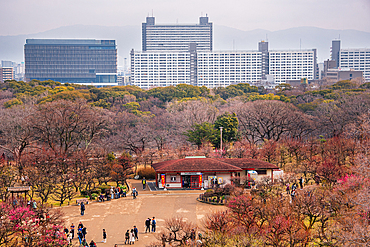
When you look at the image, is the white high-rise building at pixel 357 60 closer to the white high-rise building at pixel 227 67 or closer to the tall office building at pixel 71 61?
the white high-rise building at pixel 227 67

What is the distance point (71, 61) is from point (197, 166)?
15305 cm

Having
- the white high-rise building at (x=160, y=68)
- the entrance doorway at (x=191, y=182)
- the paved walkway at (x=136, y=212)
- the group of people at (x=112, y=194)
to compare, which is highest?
the white high-rise building at (x=160, y=68)

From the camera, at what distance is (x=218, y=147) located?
52.9 m

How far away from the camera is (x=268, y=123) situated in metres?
60.1

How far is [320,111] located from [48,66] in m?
139

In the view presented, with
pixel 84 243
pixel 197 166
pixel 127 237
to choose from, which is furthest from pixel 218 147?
pixel 84 243

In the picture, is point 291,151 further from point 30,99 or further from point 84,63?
point 84,63

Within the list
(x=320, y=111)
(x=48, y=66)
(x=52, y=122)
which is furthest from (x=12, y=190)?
(x=48, y=66)

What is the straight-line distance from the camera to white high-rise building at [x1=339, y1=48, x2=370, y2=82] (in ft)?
640

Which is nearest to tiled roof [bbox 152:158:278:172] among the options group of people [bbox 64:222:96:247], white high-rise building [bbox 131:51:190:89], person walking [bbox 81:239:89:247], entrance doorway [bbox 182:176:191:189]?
entrance doorway [bbox 182:176:191:189]

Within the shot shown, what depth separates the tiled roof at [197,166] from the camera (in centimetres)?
3681

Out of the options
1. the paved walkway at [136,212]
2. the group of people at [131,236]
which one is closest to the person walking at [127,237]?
the group of people at [131,236]

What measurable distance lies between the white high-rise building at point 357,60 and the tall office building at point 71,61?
112m

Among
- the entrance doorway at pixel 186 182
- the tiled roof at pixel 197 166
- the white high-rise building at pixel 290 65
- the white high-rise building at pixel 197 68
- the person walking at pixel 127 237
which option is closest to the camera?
the person walking at pixel 127 237
